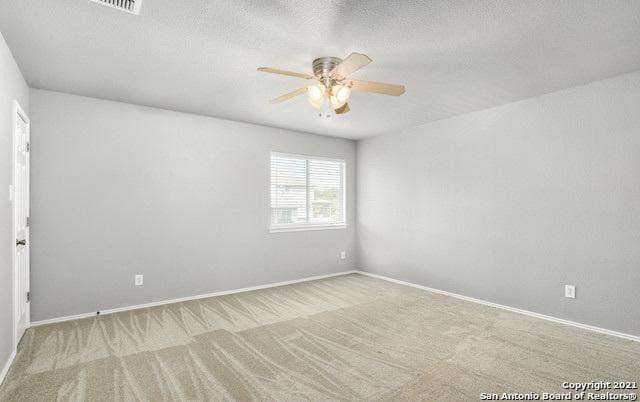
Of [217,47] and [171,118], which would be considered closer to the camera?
[217,47]

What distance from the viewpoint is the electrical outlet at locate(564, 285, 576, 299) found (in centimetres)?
354

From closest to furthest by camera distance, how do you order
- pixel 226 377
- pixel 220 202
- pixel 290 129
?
1. pixel 226 377
2. pixel 220 202
3. pixel 290 129

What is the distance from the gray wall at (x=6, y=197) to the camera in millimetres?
2475

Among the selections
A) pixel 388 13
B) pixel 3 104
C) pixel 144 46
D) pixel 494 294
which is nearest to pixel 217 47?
pixel 144 46

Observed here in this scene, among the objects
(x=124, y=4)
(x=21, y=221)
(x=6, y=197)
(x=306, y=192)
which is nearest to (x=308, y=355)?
(x=6, y=197)

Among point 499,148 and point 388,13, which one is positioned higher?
point 388,13

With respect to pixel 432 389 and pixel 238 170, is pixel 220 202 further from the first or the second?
pixel 432 389

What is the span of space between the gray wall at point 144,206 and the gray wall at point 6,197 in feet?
3.04

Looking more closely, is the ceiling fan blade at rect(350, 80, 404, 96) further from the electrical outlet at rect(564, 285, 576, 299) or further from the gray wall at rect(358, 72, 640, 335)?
the electrical outlet at rect(564, 285, 576, 299)

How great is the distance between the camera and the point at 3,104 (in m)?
2.52

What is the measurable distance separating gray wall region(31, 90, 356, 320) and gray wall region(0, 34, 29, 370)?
36.5 inches

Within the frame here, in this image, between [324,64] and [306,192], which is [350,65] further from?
[306,192]

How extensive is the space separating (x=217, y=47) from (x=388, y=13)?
1304 mm

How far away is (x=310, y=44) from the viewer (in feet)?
8.40
